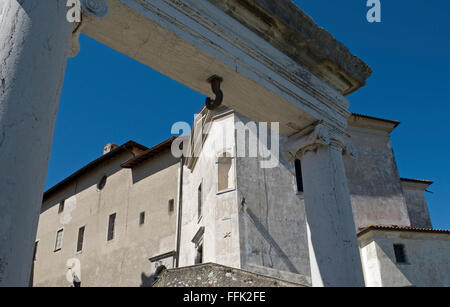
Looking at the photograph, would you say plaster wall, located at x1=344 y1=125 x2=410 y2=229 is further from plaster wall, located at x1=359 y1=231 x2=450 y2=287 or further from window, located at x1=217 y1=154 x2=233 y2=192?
window, located at x1=217 y1=154 x2=233 y2=192

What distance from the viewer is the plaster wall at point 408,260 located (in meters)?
14.9

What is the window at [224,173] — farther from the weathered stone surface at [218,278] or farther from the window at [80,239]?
the window at [80,239]

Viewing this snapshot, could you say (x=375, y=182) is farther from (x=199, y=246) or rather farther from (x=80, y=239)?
(x=80, y=239)

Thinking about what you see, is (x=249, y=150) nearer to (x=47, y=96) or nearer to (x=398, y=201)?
(x=398, y=201)

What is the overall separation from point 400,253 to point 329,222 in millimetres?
12273

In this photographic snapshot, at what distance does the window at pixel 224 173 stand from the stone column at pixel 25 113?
11117 mm

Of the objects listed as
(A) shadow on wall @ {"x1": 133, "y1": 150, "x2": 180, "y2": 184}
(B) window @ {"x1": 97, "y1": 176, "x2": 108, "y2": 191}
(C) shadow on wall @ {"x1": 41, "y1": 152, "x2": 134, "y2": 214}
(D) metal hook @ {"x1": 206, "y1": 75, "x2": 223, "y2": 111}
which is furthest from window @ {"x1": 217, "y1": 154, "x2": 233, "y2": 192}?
(B) window @ {"x1": 97, "y1": 176, "x2": 108, "y2": 191}

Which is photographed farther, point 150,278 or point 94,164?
point 94,164

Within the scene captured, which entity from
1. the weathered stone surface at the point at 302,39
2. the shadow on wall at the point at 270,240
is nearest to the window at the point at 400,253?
the shadow on wall at the point at 270,240

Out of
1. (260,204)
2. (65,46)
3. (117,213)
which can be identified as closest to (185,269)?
(260,204)

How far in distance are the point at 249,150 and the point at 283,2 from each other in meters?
9.51

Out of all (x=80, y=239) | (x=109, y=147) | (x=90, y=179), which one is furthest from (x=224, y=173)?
(x=109, y=147)

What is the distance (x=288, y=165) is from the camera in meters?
14.5

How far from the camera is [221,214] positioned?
13.3 meters
